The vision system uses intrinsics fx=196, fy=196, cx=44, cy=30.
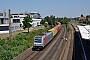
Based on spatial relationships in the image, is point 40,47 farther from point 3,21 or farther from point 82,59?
point 3,21

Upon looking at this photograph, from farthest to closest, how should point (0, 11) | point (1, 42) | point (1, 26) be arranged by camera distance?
point (0, 11) → point (1, 26) → point (1, 42)

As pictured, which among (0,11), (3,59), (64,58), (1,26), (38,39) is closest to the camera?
(3,59)

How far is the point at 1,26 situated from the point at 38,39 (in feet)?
164

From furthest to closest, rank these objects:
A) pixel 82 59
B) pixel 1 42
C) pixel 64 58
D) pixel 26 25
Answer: pixel 26 25
pixel 1 42
pixel 64 58
pixel 82 59

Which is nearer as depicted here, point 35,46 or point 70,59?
point 70,59

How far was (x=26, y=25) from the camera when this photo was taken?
67438 millimetres

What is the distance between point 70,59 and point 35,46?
28.5ft

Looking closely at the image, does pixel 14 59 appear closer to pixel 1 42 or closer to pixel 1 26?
pixel 1 42

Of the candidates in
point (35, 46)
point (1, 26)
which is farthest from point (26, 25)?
point (35, 46)

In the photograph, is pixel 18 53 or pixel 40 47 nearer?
pixel 18 53

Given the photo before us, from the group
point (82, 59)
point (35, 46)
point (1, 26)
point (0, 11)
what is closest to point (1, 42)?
point (35, 46)

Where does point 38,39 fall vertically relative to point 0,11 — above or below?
below

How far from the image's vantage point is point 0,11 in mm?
86312

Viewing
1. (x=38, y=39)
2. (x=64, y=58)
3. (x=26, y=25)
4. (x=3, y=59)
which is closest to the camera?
(x=3, y=59)
